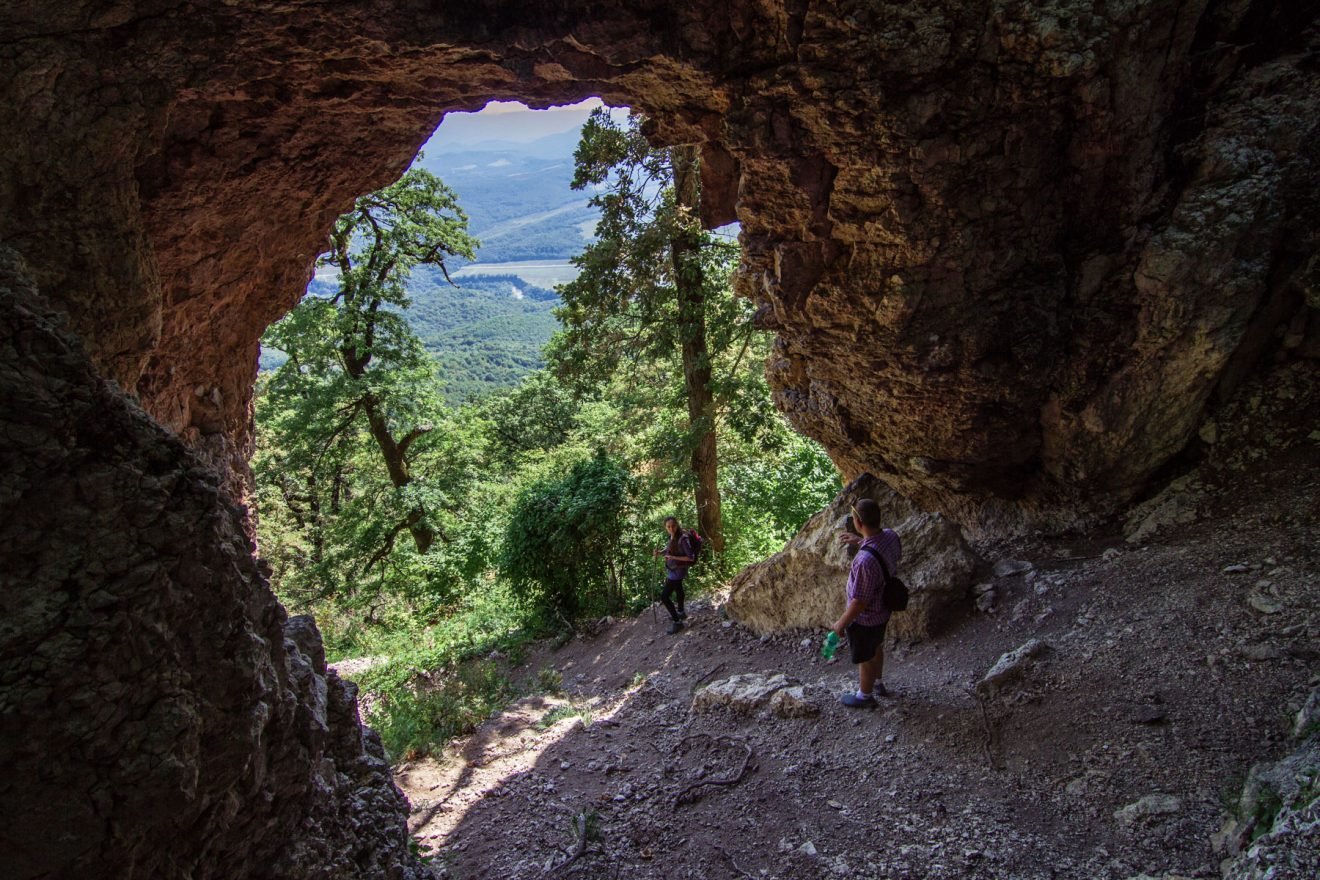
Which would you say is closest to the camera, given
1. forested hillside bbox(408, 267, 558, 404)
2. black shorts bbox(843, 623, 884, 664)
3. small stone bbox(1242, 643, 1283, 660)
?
small stone bbox(1242, 643, 1283, 660)

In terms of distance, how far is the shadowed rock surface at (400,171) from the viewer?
242 cm

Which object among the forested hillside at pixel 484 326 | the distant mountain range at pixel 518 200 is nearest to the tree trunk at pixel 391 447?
the forested hillside at pixel 484 326

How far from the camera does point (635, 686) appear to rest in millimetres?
8016

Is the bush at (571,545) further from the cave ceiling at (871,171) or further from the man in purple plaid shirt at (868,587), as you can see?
the man in purple plaid shirt at (868,587)

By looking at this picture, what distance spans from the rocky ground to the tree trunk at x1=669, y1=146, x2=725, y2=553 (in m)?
5.61

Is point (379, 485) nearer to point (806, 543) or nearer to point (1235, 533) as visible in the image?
point (806, 543)

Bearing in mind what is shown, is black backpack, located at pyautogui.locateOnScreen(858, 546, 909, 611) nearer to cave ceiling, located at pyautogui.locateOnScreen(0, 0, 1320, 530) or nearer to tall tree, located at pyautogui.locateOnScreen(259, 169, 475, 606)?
cave ceiling, located at pyautogui.locateOnScreen(0, 0, 1320, 530)

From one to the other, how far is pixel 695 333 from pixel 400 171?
5.63m

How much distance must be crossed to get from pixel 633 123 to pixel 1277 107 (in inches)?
318

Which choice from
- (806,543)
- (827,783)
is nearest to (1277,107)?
(806,543)

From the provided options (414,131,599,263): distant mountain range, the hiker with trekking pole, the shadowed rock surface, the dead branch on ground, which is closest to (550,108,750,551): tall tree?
the hiker with trekking pole

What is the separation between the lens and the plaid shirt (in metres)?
5.16

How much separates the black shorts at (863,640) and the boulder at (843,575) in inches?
52.1

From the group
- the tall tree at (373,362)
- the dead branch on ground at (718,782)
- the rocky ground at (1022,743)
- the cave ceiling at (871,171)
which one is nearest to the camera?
the rocky ground at (1022,743)
